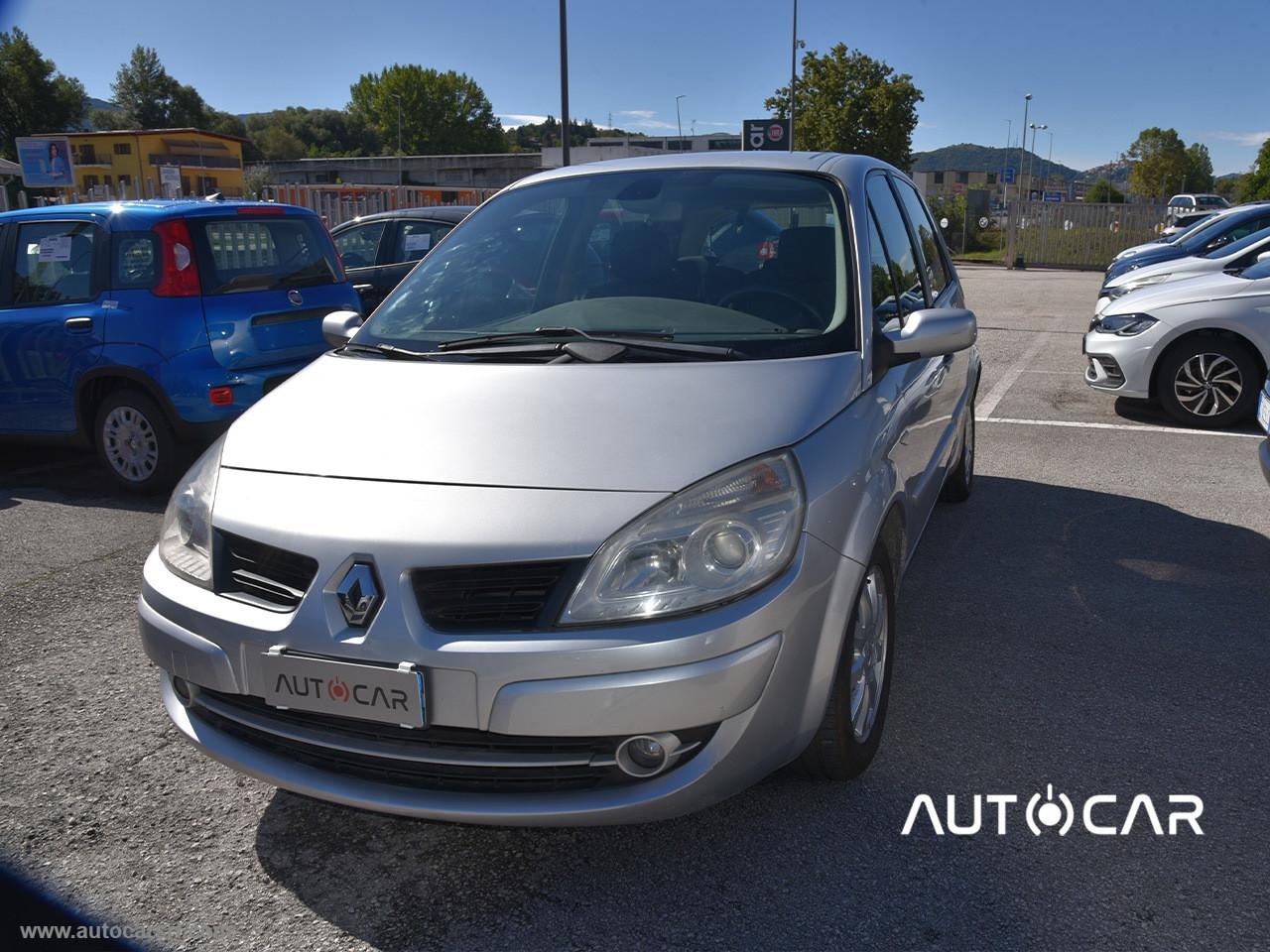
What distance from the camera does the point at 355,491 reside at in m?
2.46

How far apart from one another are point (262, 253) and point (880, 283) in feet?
14.1

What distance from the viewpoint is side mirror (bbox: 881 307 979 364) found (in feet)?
10.4

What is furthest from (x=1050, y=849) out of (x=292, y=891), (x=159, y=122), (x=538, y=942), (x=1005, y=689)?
(x=159, y=122)

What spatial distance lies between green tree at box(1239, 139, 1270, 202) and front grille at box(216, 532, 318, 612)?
63051 mm

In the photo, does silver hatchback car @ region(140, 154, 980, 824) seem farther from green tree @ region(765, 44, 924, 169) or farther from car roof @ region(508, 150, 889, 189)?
green tree @ region(765, 44, 924, 169)

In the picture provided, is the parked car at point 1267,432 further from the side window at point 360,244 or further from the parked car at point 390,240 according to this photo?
the side window at point 360,244

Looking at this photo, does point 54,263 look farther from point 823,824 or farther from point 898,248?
point 823,824

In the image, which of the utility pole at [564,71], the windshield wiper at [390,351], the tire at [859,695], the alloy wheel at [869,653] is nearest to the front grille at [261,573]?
the windshield wiper at [390,351]

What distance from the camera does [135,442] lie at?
6.25m

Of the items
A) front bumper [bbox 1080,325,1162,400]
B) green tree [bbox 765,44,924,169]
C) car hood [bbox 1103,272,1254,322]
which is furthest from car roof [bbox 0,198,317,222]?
green tree [bbox 765,44,924,169]

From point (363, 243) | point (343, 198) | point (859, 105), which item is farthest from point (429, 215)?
point (859, 105)

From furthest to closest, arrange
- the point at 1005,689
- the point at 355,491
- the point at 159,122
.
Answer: the point at 159,122, the point at 1005,689, the point at 355,491

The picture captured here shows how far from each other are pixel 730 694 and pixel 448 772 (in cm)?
62

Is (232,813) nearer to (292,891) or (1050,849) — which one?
(292,891)
